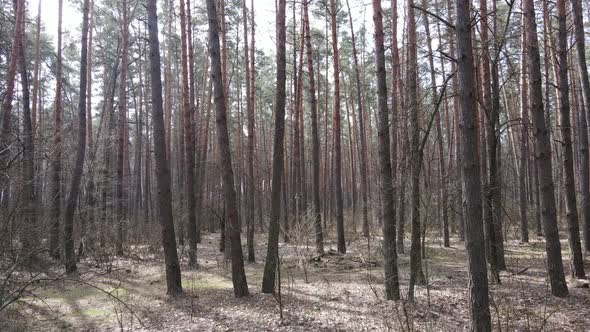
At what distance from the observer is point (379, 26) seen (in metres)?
6.97

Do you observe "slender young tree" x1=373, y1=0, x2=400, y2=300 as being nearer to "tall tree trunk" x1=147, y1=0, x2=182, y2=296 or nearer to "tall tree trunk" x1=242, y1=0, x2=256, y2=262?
"tall tree trunk" x1=242, y1=0, x2=256, y2=262

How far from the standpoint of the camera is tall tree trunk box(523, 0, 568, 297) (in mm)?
6520

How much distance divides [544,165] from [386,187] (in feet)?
9.24

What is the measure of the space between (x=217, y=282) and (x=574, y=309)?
698 cm

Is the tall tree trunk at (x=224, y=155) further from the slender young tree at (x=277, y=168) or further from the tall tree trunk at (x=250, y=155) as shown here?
the tall tree trunk at (x=250, y=155)

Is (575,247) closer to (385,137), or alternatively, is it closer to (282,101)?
(385,137)

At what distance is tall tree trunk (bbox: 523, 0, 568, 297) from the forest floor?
343 millimetres

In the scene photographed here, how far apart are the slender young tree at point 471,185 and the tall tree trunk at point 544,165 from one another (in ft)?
11.0

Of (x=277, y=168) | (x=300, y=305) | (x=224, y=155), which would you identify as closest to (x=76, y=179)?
(x=224, y=155)

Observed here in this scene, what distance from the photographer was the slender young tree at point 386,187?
6500 mm

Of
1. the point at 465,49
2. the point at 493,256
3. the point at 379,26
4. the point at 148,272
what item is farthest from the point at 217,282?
the point at 465,49

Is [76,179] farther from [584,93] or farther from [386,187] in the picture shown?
[584,93]

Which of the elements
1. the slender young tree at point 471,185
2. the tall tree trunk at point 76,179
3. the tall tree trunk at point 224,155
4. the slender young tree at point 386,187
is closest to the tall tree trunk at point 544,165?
the slender young tree at point 386,187

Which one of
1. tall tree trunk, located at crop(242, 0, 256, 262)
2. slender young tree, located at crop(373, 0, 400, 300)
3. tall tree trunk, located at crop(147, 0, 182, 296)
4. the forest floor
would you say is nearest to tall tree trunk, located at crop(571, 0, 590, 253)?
the forest floor
